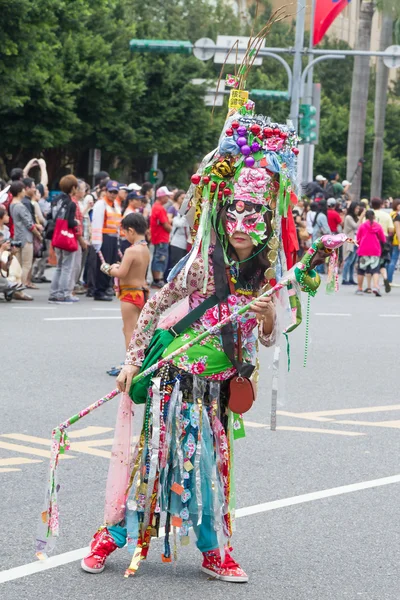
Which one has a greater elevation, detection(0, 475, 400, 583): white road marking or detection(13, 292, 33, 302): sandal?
detection(13, 292, 33, 302): sandal

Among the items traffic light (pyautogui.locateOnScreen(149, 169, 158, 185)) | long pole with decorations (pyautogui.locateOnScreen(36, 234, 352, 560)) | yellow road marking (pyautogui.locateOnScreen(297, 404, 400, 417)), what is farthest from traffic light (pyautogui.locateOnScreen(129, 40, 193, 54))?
long pole with decorations (pyautogui.locateOnScreen(36, 234, 352, 560))

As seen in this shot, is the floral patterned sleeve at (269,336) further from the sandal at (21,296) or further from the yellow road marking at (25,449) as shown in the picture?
the sandal at (21,296)

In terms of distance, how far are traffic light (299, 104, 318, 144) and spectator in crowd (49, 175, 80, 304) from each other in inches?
543

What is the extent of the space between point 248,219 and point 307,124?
25761 mm

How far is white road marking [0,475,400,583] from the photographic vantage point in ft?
16.4

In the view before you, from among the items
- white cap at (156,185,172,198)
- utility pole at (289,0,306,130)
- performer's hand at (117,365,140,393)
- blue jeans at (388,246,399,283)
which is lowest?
performer's hand at (117,365,140,393)

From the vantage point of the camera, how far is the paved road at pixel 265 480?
16.3 ft

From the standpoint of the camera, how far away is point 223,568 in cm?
502

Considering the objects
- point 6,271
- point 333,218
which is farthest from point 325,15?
point 6,271

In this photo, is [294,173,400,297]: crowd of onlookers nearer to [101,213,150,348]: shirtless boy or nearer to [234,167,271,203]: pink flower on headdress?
[101,213,150,348]: shirtless boy

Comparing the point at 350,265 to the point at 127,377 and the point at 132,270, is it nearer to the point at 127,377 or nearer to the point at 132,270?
the point at 132,270

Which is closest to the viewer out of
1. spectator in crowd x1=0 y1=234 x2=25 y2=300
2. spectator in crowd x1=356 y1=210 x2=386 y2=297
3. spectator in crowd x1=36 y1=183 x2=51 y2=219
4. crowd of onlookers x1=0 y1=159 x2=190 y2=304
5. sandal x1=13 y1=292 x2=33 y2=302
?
spectator in crowd x1=0 y1=234 x2=25 y2=300

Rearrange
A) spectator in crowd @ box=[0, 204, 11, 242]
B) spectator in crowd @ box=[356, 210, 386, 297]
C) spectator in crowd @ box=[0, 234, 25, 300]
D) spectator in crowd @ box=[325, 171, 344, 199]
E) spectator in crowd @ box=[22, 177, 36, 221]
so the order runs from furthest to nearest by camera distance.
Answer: spectator in crowd @ box=[325, 171, 344, 199]
spectator in crowd @ box=[356, 210, 386, 297]
spectator in crowd @ box=[22, 177, 36, 221]
spectator in crowd @ box=[0, 234, 25, 300]
spectator in crowd @ box=[0, 204, 11, 242]

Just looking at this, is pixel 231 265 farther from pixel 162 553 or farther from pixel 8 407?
pixel 8 407
